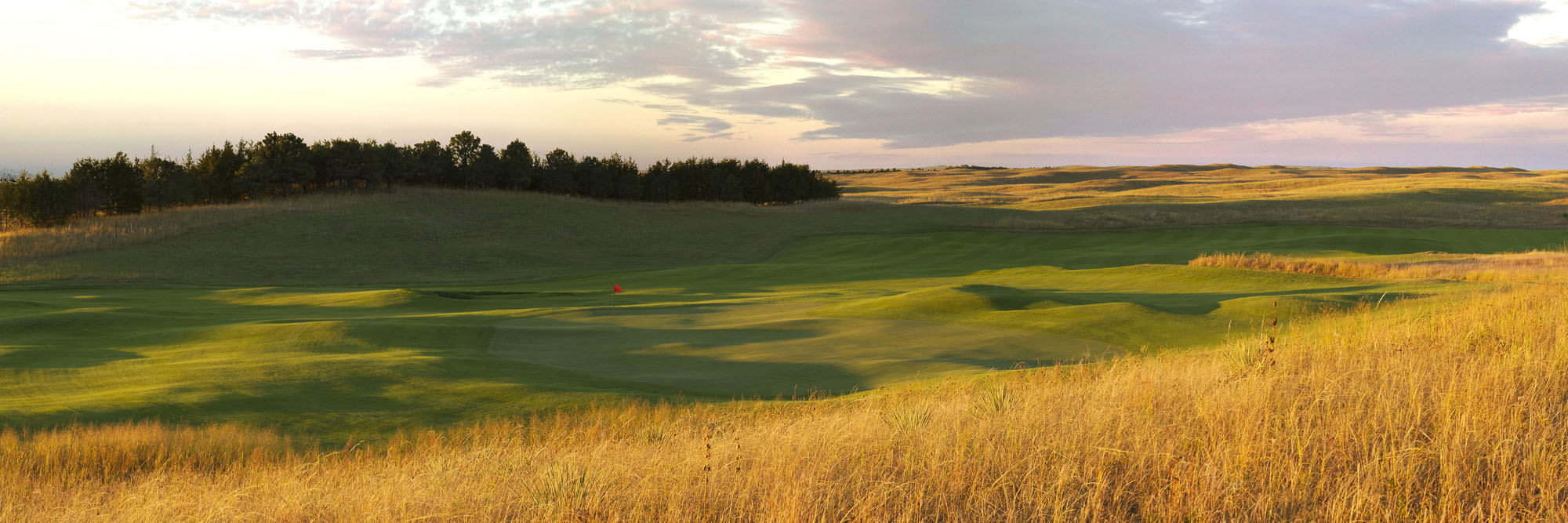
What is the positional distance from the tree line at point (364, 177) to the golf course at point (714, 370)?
18.2ft

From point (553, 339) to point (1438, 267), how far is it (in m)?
26.0

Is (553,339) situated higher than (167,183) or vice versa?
(167,183)

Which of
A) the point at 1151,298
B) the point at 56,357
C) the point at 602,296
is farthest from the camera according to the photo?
the point at 602,296

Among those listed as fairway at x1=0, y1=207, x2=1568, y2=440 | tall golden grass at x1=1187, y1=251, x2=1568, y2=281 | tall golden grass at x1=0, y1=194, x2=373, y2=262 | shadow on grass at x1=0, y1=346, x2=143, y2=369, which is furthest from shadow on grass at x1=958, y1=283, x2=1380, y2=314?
tall golden grass at x1=0, y1=194, x2=373, y2=262

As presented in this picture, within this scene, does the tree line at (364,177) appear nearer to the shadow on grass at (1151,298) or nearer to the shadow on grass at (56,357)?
the shadow on grass at (56,357)

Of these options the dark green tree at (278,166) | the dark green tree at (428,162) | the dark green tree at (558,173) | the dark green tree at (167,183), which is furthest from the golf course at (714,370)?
the dark green tree at (558,173)

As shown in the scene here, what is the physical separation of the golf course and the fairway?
108 mm

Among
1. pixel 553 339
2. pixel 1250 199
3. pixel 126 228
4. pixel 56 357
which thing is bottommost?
pixel 553 339

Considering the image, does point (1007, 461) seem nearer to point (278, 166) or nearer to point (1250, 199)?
point (278, 166)

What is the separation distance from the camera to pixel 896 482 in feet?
19.4

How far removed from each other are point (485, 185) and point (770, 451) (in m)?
68.5

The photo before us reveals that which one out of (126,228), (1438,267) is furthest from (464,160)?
(1438,267)

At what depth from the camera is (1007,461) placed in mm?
6109

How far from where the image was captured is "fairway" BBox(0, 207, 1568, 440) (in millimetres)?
12539
